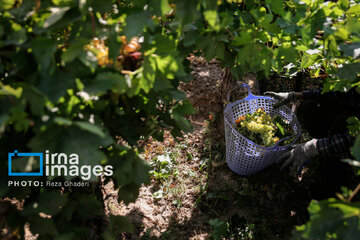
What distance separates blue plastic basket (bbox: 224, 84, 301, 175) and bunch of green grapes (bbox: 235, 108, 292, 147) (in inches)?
2.6

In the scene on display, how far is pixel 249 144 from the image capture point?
2758 millimetres

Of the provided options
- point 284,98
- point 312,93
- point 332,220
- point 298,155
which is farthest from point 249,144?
point 332,220

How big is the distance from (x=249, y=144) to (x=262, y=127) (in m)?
0.20

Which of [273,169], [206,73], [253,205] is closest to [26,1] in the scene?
[253,205]

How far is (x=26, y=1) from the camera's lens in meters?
1.16

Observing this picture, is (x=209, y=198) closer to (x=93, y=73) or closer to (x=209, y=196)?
(x=209, y=196)

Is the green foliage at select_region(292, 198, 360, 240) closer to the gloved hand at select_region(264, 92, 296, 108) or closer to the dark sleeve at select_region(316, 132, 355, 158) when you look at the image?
the dark sleeve at select_region(316, 132, 355, 158)

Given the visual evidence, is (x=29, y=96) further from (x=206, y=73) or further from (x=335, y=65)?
(x=206, y=73)

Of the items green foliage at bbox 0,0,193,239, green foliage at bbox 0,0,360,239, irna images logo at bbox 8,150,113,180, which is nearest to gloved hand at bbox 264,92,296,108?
green foliage at bbox 0,0,360,239

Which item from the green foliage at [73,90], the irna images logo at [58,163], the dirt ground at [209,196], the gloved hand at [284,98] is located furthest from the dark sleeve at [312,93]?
the irna images logo at [58,163]

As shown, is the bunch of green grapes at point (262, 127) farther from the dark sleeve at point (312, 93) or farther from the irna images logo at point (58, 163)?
the irna images logo at point (58, 163)

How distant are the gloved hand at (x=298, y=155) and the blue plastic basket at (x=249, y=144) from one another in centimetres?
10

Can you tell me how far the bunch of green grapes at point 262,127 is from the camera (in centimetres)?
273

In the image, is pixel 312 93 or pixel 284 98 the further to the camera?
pixel 284 98
